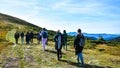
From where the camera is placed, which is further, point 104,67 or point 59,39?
A: point 59,39

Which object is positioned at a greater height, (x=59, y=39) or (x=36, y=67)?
(x=59, y=39)

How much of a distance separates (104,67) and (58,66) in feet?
11.5

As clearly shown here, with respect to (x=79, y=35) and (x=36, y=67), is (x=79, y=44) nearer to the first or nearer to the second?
(x=79, y=35)

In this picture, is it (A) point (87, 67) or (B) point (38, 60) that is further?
(B) point (38, 60)

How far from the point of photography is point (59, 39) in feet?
88.8

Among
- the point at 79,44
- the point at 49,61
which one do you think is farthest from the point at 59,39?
the point at 79,44

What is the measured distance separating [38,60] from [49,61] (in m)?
1.24

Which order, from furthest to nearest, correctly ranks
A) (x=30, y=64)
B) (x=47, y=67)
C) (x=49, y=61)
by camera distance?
(x=49, y=61) → (x=30, y=64) → (x=47, y=67)

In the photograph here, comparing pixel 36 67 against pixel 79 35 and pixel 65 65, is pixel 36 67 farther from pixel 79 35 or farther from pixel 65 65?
pixel 79 35

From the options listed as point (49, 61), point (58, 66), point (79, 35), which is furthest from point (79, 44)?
point (49, 61)

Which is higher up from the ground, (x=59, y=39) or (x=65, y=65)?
(x=59, y=39)

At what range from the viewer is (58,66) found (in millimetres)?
23703

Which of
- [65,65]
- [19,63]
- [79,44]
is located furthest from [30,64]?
[79,44]

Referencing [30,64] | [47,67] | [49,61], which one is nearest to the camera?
[47,67]
